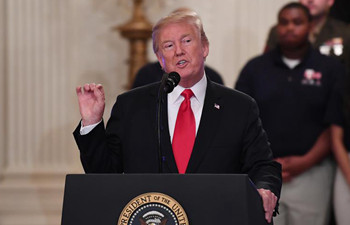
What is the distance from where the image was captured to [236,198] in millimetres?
2371

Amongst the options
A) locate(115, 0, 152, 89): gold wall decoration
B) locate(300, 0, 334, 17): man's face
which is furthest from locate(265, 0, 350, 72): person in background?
locate(115, 0, 152, 89): gold wall decoration

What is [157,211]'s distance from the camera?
7.77ft

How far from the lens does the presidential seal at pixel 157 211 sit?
2.37 meters

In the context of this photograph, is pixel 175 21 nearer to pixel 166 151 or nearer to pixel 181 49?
pixel 181 49

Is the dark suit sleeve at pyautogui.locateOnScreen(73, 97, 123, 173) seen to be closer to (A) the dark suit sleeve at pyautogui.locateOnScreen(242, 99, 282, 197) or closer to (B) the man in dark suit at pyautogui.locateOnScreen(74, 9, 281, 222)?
(B) the man in dark suit at pyautogui.locateOnScreen(74, 9, 281, 222)

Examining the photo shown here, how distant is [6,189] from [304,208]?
2487mm

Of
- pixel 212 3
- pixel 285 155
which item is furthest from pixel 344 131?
pixel 212 3

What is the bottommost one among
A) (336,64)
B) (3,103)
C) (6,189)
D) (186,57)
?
(6,189)

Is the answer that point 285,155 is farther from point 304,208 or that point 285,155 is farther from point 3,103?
point 3,103

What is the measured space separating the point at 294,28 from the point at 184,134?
2107 millimetres

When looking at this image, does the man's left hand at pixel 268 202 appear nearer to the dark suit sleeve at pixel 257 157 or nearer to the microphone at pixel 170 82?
the dark suit sleeve at pixel 257 157

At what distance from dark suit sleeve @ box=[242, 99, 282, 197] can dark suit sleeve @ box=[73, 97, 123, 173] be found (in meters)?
0.47

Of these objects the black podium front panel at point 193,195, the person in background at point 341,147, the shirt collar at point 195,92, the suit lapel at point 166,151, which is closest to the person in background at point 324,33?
the person in background at point 341,147

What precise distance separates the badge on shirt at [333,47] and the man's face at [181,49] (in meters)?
2.31
